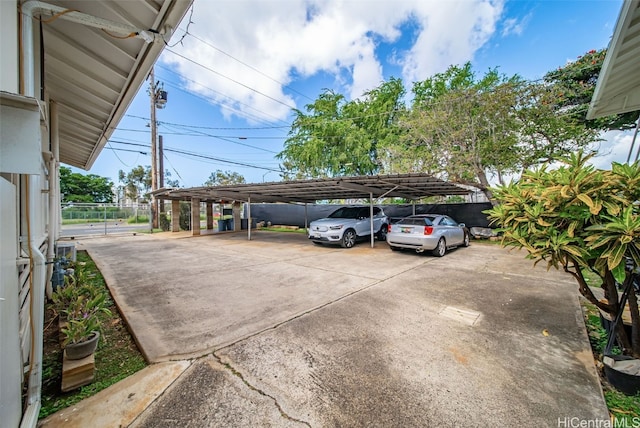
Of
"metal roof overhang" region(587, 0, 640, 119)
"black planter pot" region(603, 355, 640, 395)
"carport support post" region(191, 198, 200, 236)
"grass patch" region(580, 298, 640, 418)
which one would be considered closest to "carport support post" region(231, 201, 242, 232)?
"carport support post" region(191, 198, 200, 236)

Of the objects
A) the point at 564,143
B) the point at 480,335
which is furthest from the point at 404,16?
the point at 480,335

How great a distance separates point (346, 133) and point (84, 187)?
128ft

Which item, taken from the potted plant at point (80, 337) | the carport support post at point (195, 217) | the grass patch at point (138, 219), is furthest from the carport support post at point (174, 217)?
the potted plant at point (80, 337)

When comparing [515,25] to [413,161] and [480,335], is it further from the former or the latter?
[480,335]

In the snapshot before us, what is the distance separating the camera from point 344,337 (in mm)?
2834

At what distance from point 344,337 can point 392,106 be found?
18.1 m

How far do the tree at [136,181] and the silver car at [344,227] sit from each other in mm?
36386

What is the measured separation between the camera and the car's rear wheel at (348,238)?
29.8ft

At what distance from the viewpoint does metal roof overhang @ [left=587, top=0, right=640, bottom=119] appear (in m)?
2.49

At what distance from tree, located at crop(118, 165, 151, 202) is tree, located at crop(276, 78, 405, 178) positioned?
28.5 meters

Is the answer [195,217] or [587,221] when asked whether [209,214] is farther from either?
[587,221]

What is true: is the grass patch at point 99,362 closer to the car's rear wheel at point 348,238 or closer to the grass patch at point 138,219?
the car's rear wheel at point 348,238

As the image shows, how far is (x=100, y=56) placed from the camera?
292cm

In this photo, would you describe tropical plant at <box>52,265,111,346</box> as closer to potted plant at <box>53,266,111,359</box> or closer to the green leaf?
potted plant at <box>53,266,111,359</box>
